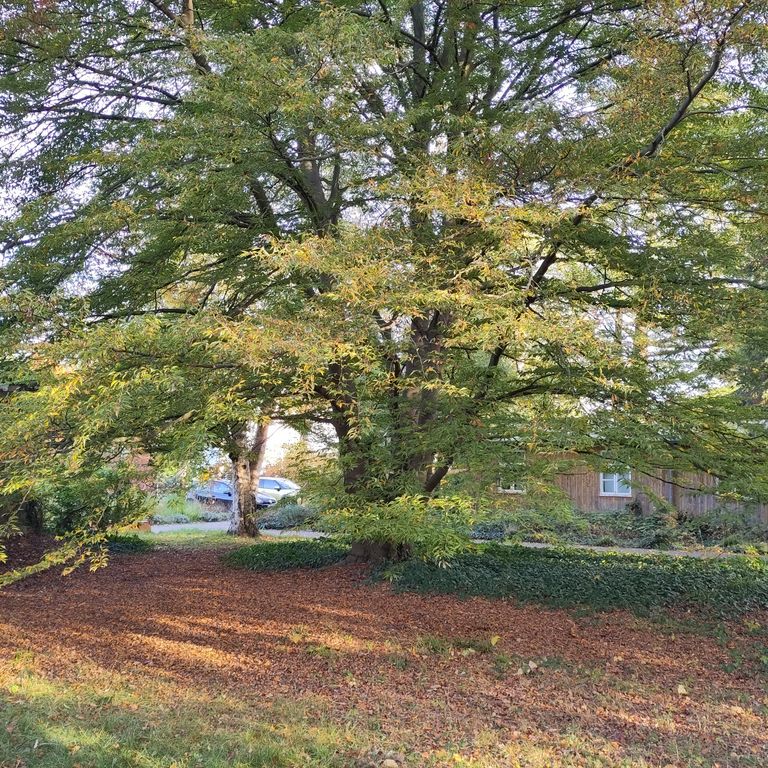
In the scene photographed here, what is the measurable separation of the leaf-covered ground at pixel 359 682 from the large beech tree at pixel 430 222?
174 centimetres

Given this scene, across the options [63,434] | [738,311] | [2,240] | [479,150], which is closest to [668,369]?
[738,311]

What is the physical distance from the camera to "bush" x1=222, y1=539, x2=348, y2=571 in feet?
38.5

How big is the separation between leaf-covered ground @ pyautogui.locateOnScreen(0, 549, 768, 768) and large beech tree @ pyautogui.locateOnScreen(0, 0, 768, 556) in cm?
174

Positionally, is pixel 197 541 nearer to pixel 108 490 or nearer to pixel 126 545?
pixel 126 545

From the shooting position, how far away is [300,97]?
17.8ft

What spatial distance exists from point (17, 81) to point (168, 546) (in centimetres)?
1037

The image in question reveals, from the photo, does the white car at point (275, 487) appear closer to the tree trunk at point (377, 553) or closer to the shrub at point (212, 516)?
the shrub at point (212, 516)

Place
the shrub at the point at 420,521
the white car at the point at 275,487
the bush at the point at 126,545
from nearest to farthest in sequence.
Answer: the shrub at the point at 420,521
the bush at the point at 126,545
the white car at the point at 275,487

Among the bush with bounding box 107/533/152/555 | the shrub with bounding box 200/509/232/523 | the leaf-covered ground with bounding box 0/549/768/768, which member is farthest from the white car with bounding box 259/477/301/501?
the leaf-covered ground with bounding box 0/549/768/768

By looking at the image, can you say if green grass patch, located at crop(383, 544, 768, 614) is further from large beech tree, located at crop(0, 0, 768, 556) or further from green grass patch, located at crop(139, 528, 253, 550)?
green grass patch, located at crop(139, 528, 253, 550)

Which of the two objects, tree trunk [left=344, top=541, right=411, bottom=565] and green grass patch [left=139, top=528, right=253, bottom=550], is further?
green grass patch [left=139, top=528, right=253, bottom=550]

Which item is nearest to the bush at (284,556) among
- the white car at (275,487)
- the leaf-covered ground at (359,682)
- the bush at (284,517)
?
the leaf-covered ground at (359,682)

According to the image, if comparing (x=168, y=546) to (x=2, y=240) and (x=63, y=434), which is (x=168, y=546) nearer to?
(x=2, y=240)

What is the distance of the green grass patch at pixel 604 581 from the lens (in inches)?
353
